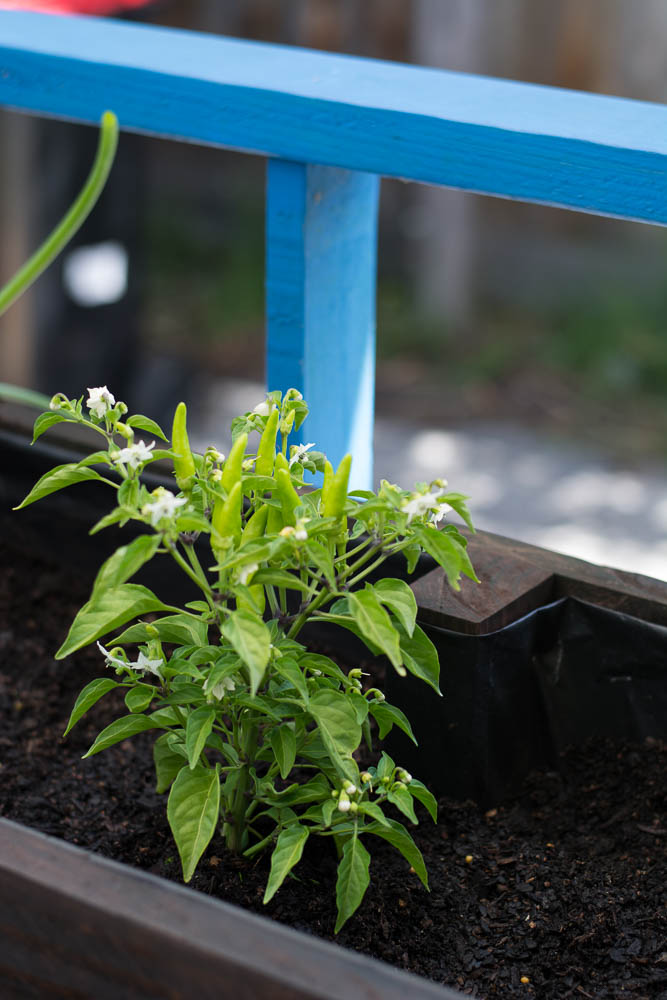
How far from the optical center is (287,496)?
883 millimetres

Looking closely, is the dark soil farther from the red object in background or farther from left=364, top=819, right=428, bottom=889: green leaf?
the red object in background

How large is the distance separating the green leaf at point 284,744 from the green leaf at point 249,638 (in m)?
0.16

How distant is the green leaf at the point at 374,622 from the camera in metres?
0.78

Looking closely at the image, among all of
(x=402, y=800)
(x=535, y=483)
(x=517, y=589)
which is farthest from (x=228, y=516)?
(x=535, y=483)

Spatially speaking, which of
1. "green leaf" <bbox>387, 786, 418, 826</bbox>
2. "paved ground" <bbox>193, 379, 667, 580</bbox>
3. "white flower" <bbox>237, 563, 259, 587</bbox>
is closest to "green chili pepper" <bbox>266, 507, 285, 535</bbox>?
"white flower" <bbox>237, 563, 259, 587</bbox>

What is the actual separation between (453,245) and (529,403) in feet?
2.79

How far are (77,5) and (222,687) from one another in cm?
218

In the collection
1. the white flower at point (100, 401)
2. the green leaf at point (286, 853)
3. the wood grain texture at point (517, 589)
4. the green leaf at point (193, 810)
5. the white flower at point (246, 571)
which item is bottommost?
the green leaf at point (286, 853)

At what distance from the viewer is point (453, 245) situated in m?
4.77

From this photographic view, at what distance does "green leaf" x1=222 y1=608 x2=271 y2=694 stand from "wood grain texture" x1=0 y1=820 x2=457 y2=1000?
15 centimetres

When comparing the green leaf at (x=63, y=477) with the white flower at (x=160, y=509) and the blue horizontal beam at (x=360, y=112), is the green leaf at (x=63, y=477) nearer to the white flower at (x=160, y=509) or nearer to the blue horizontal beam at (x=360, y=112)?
the white flower at (x=160, y=509)

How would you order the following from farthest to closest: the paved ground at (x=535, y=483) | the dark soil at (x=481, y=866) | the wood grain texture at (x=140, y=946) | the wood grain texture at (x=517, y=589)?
the paved ground at (x=535, y=483) < the wood grain texture at (x=517, y=589) < the dark soil at (x=481, y=866) < the wood grain texture at (x=140, y=946)

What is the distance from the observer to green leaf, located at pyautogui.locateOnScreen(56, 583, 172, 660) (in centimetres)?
85

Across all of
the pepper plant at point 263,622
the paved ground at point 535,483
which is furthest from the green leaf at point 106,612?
the paved ground at point 535,483
